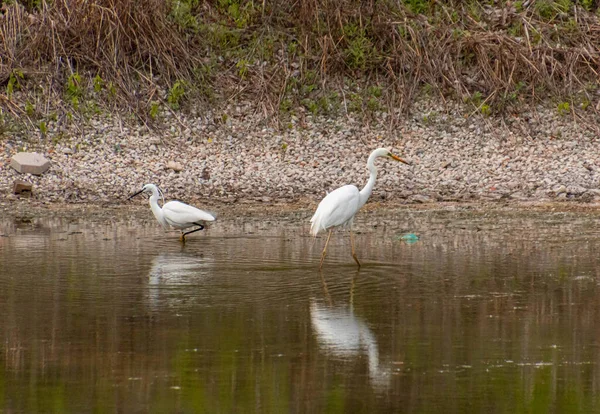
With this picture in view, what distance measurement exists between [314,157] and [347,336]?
1031cm

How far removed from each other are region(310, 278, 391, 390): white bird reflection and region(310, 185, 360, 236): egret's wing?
2361mm

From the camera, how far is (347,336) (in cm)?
763

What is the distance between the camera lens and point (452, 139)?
61.2 feet

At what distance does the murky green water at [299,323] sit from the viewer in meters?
6.18

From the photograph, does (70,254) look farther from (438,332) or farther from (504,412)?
(504,412)

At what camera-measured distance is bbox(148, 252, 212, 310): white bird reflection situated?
911 cm

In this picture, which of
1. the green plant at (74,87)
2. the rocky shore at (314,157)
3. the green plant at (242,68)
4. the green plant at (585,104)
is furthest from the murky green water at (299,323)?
the green plant at (242,68)

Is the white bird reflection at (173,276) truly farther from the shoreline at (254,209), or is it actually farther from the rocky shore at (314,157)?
the rocky shore at (314,157)

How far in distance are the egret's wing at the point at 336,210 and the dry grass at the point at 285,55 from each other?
7942mm

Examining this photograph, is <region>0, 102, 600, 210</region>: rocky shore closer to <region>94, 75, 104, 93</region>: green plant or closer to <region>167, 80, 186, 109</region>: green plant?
<region>167, 80, 186, 109</region>: green plant

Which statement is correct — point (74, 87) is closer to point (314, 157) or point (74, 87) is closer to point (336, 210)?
point (314, 157)

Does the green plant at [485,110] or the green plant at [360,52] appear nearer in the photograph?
the green plant at [485,110]

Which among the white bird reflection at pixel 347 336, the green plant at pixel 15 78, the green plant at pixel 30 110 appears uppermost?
the green plant at pixel 15 78

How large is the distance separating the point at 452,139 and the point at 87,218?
23.0ft
